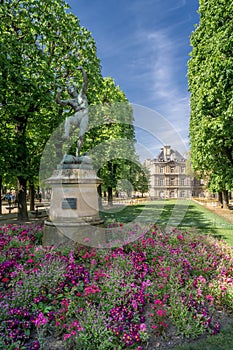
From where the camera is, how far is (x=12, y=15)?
12.1 m

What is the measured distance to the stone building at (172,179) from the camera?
172ft

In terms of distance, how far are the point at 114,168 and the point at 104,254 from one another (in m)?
20.2

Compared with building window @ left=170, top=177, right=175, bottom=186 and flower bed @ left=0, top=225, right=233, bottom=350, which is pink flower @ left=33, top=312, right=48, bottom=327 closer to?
flower bed @ left=0, top=225, right=233, bottom=350

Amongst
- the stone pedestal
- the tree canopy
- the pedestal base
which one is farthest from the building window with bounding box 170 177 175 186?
the pedestal base

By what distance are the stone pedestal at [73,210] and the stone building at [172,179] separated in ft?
140

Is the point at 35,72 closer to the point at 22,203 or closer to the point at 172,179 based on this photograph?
the point at 22,203

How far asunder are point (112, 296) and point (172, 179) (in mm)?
63128

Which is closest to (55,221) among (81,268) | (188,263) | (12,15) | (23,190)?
(81,268)

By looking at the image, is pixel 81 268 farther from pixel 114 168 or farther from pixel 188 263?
pixel 114 168

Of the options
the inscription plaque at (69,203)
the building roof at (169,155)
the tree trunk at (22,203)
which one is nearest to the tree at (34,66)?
the tree trunk at (22,203)

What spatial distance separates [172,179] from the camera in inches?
2571

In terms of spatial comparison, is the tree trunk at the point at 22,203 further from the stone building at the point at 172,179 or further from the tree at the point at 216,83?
the stone building at the point at 172,179

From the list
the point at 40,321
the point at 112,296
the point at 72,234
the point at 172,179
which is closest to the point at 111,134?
the point at 72,234

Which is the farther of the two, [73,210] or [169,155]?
[169,155]
